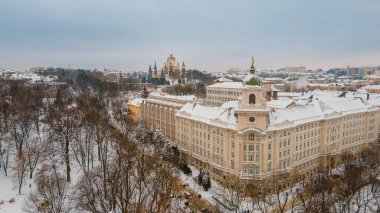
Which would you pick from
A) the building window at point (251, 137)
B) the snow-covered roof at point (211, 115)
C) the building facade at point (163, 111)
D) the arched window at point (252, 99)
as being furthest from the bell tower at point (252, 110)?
the building facade at point (163, 111)

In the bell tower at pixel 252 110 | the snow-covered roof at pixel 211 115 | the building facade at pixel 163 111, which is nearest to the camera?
the bell tower at pixel 252 110

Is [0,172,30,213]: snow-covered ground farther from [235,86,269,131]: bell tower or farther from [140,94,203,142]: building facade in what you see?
[235,86,269,131]: bell tower

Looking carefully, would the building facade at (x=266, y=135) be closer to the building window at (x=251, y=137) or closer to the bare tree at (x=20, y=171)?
the building window at (x=251, y=137)

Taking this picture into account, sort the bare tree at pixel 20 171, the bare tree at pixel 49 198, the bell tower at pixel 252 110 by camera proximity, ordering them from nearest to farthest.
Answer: the bare tree at pixel 49 198 < the bare tree at pixel 20 171 < the bell tower at pixel 252 110

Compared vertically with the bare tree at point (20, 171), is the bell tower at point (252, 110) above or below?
above

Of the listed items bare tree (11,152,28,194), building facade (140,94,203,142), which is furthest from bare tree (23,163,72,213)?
building facade (140,94,203,142)

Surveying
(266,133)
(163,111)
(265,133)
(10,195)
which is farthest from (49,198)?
(163,111)

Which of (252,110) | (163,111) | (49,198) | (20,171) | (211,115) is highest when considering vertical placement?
(252,110)

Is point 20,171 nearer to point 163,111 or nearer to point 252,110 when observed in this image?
point 163,111
